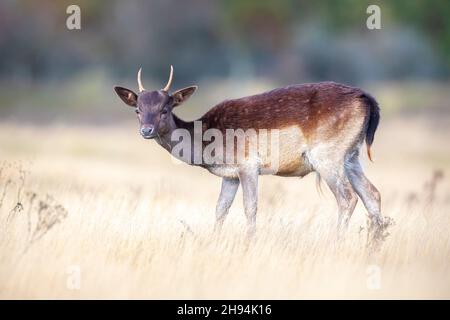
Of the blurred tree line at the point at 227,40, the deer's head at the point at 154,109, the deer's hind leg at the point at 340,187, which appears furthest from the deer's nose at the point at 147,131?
the blurred tree line at the point at 227,40

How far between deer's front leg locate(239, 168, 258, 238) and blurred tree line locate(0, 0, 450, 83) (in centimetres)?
3765

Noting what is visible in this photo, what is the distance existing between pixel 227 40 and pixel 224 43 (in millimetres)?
362

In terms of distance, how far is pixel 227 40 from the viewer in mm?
54125

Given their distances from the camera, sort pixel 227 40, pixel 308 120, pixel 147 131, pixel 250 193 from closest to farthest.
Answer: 1. pixel 147 131
2. pixel 250 193
3. pixel 308 120
4. pixel 227 40

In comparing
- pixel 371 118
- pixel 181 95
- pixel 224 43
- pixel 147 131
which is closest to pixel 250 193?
pixel 147 131

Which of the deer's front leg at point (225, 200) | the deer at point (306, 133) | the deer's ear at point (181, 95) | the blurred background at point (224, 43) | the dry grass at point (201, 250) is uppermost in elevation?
the blurred background at point (224, 43)

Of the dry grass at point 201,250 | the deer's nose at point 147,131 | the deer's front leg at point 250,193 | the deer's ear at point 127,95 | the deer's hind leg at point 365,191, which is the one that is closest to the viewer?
the dry grass at point 201,250

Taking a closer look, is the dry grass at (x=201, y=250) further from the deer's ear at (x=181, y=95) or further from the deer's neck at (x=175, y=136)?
the deer's ear at (x=181, y=95)

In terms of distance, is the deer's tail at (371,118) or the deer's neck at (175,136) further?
the deer's neck at (175,136)

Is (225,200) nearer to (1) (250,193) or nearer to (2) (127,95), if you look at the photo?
(1) (250,193)

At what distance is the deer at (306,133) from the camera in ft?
34.2

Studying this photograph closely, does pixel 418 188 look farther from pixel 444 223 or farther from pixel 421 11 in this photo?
pixel 421 11

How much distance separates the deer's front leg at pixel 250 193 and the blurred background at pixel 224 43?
33814 mm
